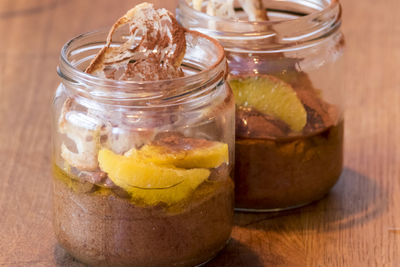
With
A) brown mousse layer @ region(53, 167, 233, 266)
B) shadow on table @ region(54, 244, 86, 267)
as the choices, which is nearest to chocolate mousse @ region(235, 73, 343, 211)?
brown mousse layer @ region(53, 167, 233, 266)

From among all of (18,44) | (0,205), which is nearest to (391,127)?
(0,205)

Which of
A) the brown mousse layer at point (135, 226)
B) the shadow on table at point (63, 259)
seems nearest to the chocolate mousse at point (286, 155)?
the brown mousse layer at point (135, 226)

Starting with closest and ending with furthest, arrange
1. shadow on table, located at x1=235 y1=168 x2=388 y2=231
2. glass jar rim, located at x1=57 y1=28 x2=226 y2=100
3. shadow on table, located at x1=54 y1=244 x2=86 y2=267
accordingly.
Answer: glass jar rim, located at x1=57 y1=28 x2=226 y2=100, shadow on table, located at x1=54 y1=244 x2=86 y2=267, shadow on table, located at x1=235 y1=168 x2=388 y2=231

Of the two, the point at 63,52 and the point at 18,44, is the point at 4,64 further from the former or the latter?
the point at 63,52

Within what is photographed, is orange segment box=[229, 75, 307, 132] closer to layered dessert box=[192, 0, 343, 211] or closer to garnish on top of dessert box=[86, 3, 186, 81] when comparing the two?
layered dessert box=[192, 0, 343, 211]

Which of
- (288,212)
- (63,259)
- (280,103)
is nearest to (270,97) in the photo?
(280,103)

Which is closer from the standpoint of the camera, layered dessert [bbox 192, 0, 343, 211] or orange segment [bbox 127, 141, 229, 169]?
orange segment [bbox 127, 141, 229, 169]
